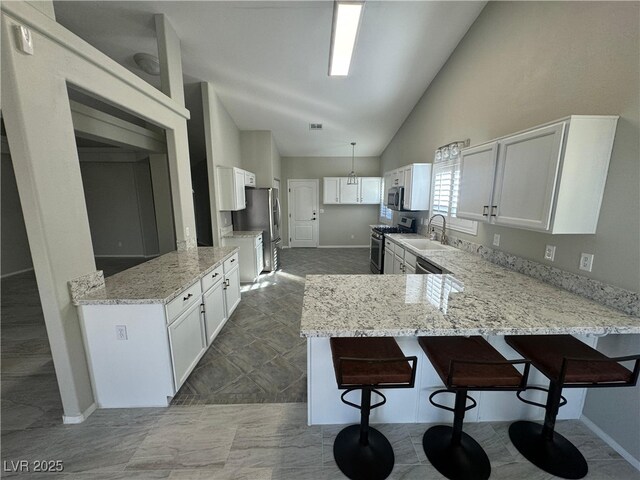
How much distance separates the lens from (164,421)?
1.84 m

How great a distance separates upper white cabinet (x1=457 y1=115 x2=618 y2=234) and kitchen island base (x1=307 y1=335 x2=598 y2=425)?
0.85 m

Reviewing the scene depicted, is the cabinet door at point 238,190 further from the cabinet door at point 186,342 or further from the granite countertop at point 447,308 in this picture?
the granite countertop at point 447,308

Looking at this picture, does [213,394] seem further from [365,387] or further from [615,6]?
[615,6]

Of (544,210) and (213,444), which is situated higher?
(544,210)

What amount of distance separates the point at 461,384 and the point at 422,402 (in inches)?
26.5

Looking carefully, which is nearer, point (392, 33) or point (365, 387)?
point (365, 387)

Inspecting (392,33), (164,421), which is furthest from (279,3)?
(164,421)

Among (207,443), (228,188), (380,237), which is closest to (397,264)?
(380,237)

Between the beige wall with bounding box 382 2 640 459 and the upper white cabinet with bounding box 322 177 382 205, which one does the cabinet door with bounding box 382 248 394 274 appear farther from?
the upper white cabinet with bounding box 322 177 382 205

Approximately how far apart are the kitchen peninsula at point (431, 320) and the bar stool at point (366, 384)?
0.16 meters

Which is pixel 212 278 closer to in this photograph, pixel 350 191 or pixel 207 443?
pixel 207 443

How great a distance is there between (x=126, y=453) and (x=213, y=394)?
609 millimetres

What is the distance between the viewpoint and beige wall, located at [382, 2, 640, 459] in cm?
152

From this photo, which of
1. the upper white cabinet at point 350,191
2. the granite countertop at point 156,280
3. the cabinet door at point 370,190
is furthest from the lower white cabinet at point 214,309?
the cabinet door at point 370,190
